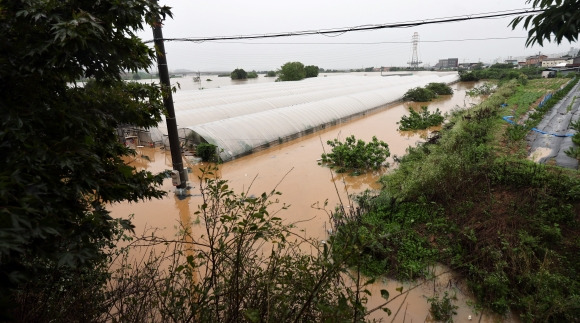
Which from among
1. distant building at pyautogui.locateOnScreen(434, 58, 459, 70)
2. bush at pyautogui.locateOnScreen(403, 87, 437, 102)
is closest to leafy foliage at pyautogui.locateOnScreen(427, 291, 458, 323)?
bush at pyautogui.locateOnScreen(403, 87, 437, 102)

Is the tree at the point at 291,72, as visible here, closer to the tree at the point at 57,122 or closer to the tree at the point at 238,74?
the tree at the point at 238,74

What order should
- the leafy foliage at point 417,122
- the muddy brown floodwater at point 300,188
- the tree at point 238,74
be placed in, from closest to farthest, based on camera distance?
the muddy brown floodwater at point 300,188, the leafy foliage at point 417,122, the tree at point 238,74

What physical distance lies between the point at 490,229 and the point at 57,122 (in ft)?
24.4

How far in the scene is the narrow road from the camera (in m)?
10.1

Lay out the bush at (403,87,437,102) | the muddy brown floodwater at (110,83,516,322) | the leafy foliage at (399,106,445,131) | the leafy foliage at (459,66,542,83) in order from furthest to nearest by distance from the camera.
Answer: the leafy foliage at (459,66,542,83)
the bush at (403,87,437,102)
the leafy foliage at (399,106,445,131)
the muddy brown floodwater at (110,83,516,322)

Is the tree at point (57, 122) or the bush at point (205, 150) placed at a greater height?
the tree at point (57, 122)

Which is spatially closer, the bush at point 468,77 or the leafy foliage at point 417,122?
the leafy foliage at point 417,122

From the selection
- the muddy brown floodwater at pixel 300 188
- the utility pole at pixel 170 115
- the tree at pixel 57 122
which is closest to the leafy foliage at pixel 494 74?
the muddy brown floodwater at pixel 300 188

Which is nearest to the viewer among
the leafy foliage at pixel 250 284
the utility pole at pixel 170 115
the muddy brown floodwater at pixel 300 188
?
the leafy foliage at pixel 250 284

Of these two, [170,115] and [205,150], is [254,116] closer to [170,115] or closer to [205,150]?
[205,150]

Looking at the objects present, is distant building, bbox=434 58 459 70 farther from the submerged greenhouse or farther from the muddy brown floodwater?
the muddy brown floodwater

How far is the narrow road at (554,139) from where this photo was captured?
399 inches

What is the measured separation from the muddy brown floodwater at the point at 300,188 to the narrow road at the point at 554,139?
5068mm

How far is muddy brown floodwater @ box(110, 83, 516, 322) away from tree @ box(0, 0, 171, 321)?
2.50 m
